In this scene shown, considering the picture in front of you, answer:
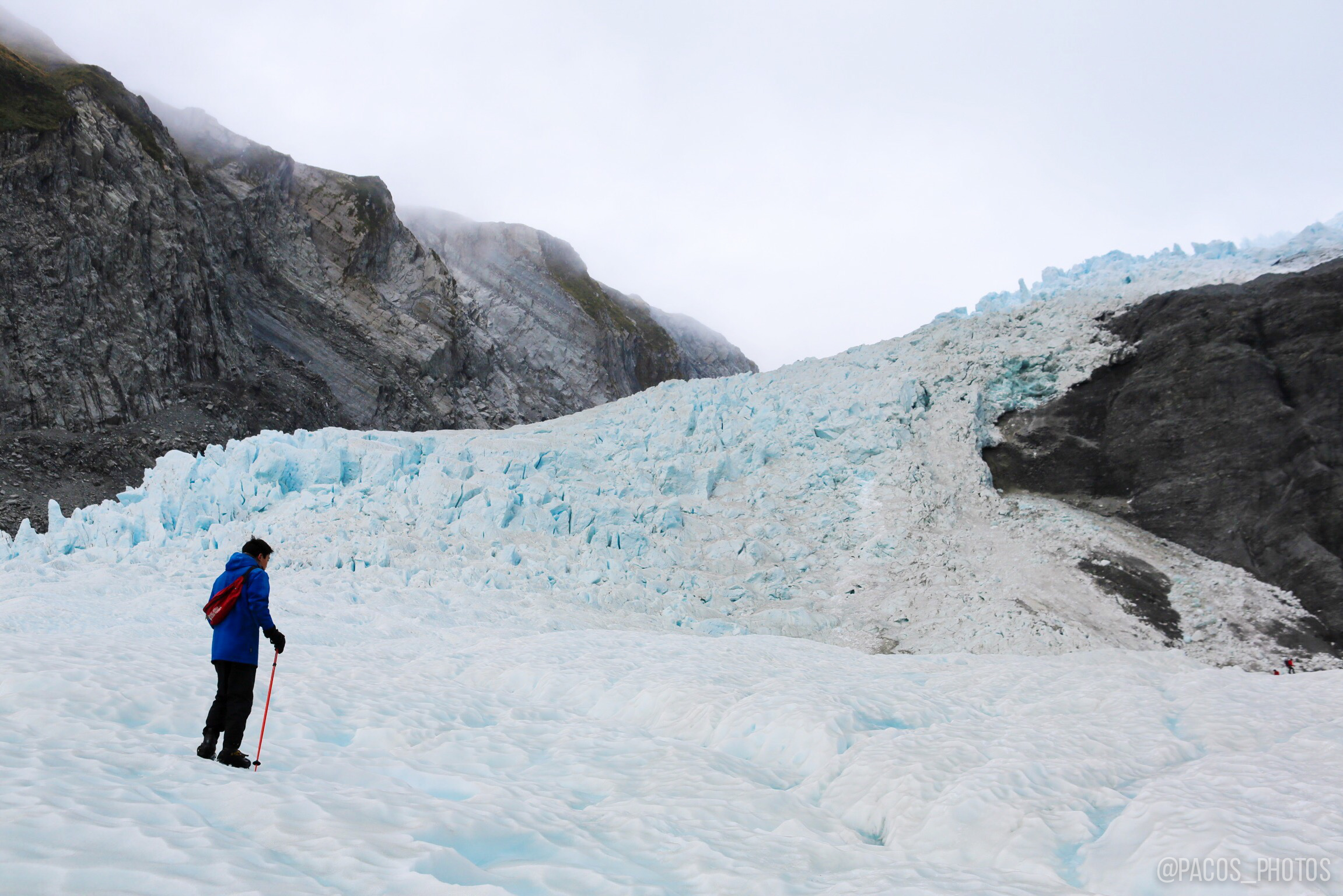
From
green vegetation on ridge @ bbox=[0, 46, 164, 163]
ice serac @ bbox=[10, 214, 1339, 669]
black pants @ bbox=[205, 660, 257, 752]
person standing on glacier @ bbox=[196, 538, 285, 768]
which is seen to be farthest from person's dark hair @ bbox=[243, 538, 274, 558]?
green vegetation on ridge @ bbox=[0, 46, 164, 163]

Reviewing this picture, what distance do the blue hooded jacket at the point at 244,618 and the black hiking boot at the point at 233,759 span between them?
576 mm

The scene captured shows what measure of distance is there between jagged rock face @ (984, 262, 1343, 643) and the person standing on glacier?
2385 cm

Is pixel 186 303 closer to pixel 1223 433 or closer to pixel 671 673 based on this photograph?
pixel 671 673

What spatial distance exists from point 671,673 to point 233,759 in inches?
226

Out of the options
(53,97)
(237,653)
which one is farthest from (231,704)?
(53,97)

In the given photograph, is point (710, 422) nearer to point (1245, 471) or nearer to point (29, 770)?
point (1245, 471)

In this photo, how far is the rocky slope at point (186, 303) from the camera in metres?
34.5

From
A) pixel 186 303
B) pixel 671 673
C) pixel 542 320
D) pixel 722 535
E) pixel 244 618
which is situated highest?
pixel 542 320

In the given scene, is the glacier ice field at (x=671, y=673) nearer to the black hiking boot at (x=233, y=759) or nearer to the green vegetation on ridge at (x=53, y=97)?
the black hiking boot at (x=233, y=759)

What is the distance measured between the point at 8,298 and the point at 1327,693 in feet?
155

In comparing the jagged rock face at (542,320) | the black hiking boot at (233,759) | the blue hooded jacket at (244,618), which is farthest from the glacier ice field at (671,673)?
the jagged rock face at (542,320)

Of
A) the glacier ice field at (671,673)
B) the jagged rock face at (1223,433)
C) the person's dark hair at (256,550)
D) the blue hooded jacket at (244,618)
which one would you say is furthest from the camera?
the jagged rock face at (1223,433)

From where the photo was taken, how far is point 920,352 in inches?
1157

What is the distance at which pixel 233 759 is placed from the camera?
16.5ft
